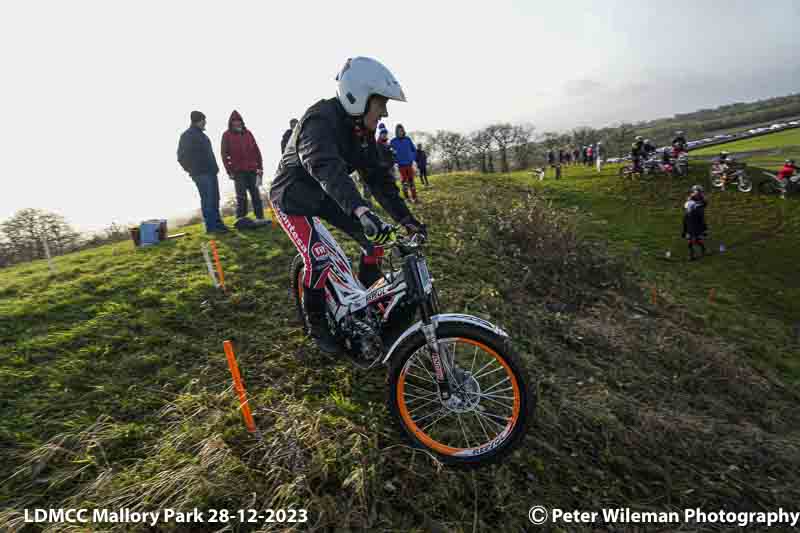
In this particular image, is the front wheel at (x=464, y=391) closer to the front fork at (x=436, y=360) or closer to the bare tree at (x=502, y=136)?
the front fork at (x=436, y=360)

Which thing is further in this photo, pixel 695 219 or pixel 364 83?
pixel 695 219

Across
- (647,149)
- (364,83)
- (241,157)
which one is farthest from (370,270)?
(647,149)

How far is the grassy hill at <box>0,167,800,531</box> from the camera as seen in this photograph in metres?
2.66

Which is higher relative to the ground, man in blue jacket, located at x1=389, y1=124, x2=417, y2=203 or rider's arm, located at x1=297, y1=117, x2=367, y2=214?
man in blue jacket, located at x1=389, y1=124, x2=417, y2=203

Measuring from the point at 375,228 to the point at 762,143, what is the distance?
7027cm

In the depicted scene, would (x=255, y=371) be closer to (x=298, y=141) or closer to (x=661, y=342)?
(x=298, y=141)

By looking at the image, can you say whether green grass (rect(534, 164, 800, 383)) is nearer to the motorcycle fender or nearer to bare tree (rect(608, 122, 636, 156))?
the motorcycle fender

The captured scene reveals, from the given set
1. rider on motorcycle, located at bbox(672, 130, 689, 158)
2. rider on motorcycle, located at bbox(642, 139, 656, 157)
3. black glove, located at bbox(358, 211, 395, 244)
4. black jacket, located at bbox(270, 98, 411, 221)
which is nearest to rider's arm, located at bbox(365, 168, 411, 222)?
black jacket, located at bbox(270, 98, 411, 221)

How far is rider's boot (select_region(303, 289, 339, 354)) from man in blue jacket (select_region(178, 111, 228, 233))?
727 cm

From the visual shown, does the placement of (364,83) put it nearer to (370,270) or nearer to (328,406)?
(370,270)

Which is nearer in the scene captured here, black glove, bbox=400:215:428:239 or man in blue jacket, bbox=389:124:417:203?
black glove, bbox=400:215:428:239

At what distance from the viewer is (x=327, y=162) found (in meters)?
2.96

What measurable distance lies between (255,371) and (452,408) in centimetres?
229

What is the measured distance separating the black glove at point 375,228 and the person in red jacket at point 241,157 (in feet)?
28.2
